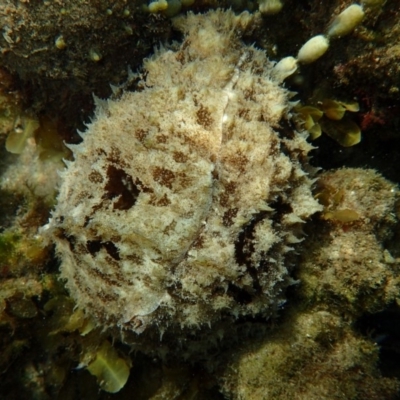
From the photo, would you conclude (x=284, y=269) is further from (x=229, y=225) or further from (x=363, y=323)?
(x=363, y=323)

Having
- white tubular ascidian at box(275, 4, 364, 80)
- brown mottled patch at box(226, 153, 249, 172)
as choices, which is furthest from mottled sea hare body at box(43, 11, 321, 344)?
white tubular ascidian at box(275, 4, 364, 80)

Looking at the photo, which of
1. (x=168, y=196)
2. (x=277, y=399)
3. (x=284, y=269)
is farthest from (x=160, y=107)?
(x=277, y=399)

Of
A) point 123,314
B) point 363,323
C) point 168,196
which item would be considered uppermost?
point 168,196

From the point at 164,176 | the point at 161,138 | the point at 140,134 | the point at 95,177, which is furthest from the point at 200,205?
the point at 95,177

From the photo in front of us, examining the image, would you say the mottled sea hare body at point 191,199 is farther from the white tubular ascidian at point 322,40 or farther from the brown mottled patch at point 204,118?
the white tubular ascidian at point 322,40

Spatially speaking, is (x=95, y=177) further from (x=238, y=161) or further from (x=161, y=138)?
(x=238, y=161)

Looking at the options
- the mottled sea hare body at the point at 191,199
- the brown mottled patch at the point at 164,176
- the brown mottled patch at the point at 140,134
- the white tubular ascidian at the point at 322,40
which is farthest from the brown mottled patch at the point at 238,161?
the white tubular ascidian at the point at 322,40
